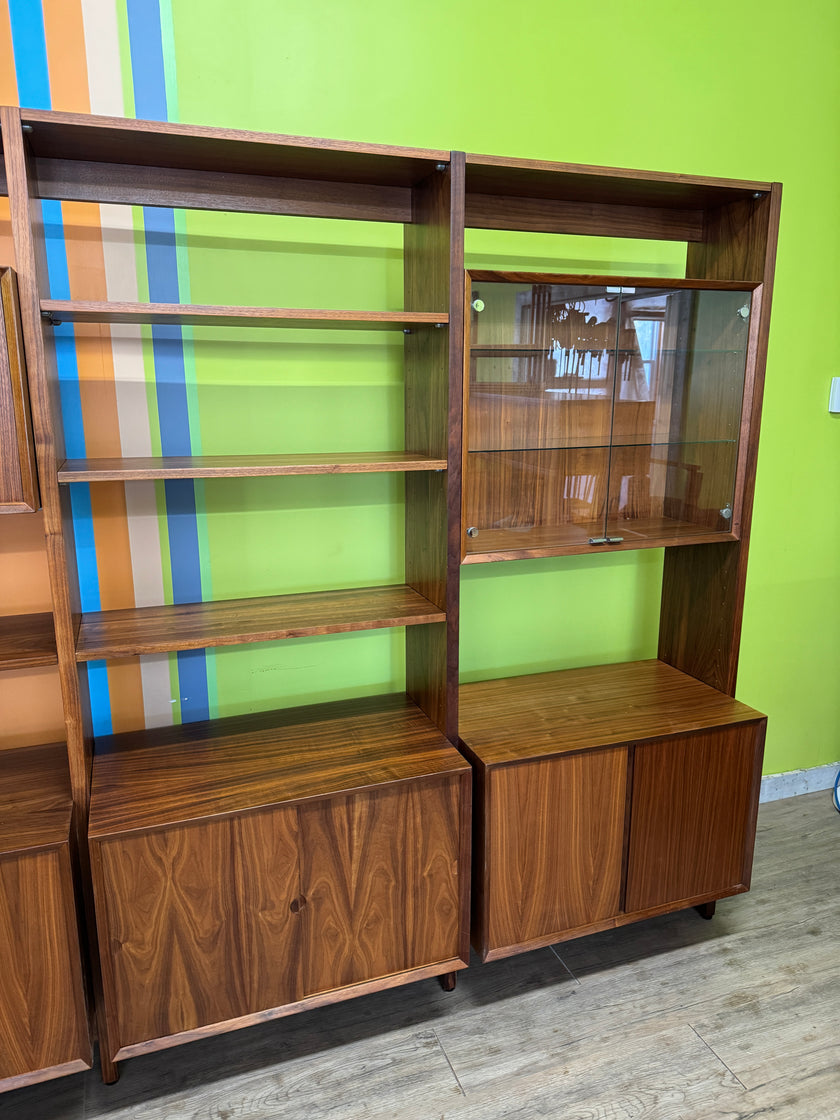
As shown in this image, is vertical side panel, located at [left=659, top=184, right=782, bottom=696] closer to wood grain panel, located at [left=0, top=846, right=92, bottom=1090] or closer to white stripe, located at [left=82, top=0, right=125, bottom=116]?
white stripe, located at [left=82, top=0, right=125, bottom=116]

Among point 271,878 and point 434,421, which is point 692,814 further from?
point 434,421

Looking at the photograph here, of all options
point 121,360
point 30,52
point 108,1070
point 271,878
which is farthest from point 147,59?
point 108,1070

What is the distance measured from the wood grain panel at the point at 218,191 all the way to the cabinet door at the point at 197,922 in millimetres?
1068

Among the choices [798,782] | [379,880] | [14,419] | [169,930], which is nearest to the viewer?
[14,419]

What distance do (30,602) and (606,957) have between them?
1385 millimetres

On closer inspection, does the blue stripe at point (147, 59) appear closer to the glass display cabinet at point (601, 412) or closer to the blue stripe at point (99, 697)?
the glass display cabinet at point (601, 412)

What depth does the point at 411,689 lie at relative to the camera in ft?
5.57

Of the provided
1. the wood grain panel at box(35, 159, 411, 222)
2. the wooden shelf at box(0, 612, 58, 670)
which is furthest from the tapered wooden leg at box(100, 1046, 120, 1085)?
the wood grain panel at box(35, 159, 411, 222)

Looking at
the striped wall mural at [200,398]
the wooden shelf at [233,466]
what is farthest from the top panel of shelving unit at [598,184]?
the wooden shelf at [233,466]

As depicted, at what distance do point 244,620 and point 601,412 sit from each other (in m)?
0.82

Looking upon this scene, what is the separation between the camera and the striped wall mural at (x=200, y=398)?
134 centimetres

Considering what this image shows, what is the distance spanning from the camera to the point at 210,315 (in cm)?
120

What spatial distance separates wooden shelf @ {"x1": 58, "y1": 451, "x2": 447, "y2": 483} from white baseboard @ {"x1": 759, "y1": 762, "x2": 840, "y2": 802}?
154 cm

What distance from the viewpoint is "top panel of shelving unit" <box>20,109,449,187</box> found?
43.6 inches
